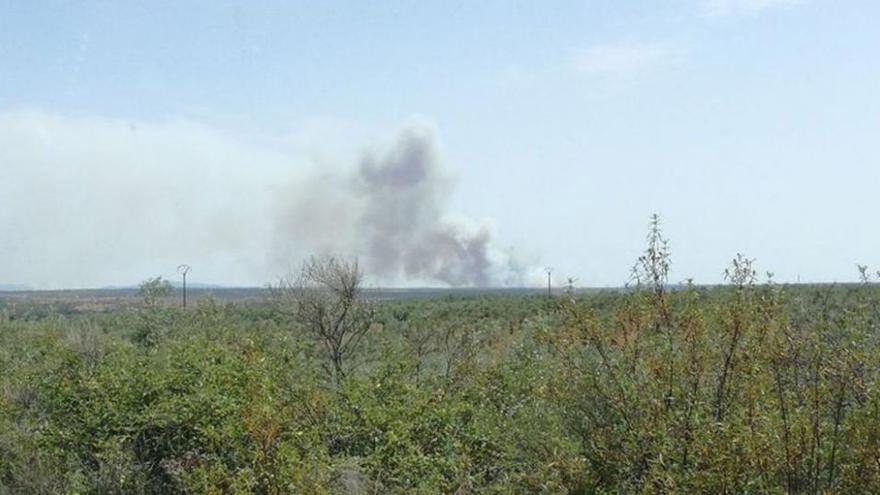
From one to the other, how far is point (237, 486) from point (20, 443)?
4.00 m

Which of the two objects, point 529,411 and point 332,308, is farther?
point 332,308

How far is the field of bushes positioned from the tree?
15.2 ft

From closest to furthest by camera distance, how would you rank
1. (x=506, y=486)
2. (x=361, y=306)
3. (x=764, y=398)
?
(x=764, y=398) → (x=506, y=486) → (x=361, y=306)

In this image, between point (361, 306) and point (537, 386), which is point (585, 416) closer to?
point (537, 386)

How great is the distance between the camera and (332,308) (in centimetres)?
2130

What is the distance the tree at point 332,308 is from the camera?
2069 cm

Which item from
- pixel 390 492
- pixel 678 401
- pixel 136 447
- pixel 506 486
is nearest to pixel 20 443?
pixel 136 447

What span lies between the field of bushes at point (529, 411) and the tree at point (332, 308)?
15.2ft

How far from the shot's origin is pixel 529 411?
1072 centimetres

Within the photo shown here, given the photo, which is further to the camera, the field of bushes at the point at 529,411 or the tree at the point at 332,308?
the tree at the point at 332,308

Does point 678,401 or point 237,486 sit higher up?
point 678,401

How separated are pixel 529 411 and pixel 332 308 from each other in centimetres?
1110

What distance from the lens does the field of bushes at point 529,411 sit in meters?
7.26

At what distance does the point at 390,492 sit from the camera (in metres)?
10.3
